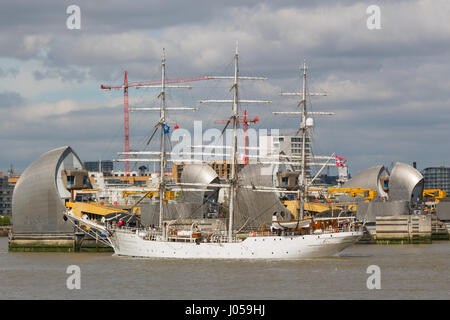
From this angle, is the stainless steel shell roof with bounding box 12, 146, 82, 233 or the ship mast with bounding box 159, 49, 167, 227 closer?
the ship mast with bounding box 159, 49, 167, 227

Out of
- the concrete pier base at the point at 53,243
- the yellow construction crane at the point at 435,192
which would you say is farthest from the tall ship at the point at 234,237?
the yellow construction crane at the point at 435,192

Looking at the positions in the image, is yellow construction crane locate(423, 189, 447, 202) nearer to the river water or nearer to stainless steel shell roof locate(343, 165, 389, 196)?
stainless steel shell roof locate(343, 165, 389, 196)

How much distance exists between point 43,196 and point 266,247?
115ft

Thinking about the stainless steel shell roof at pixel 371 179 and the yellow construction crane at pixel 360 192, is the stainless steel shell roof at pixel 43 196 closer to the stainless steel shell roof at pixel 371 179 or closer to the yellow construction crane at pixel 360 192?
the yellow construction crane at pixel 360 192

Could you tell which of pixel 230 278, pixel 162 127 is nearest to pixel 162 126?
pixel 162 127

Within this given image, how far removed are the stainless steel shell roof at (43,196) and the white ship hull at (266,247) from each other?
22.1 metres

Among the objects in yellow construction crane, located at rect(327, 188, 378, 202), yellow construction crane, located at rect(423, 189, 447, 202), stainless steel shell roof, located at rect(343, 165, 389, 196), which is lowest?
yellow construction crane, located at rect(423, 189, 447, 202)

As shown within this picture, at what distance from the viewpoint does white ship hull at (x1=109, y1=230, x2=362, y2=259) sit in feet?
269

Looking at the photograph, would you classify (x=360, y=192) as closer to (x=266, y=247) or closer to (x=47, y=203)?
(x=47, y=203)

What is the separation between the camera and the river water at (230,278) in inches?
2206

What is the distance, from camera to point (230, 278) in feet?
211

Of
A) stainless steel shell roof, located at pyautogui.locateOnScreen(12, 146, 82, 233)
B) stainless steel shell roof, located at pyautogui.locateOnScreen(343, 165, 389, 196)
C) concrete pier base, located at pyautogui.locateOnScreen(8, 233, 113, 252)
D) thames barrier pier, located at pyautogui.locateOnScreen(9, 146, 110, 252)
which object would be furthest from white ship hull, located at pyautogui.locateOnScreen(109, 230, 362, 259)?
stainless steel shell roof, located at pyautogui.locateOnScreen(343, 165, 389, 196)

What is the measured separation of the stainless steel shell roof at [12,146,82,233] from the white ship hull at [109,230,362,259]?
22130 millimetres
